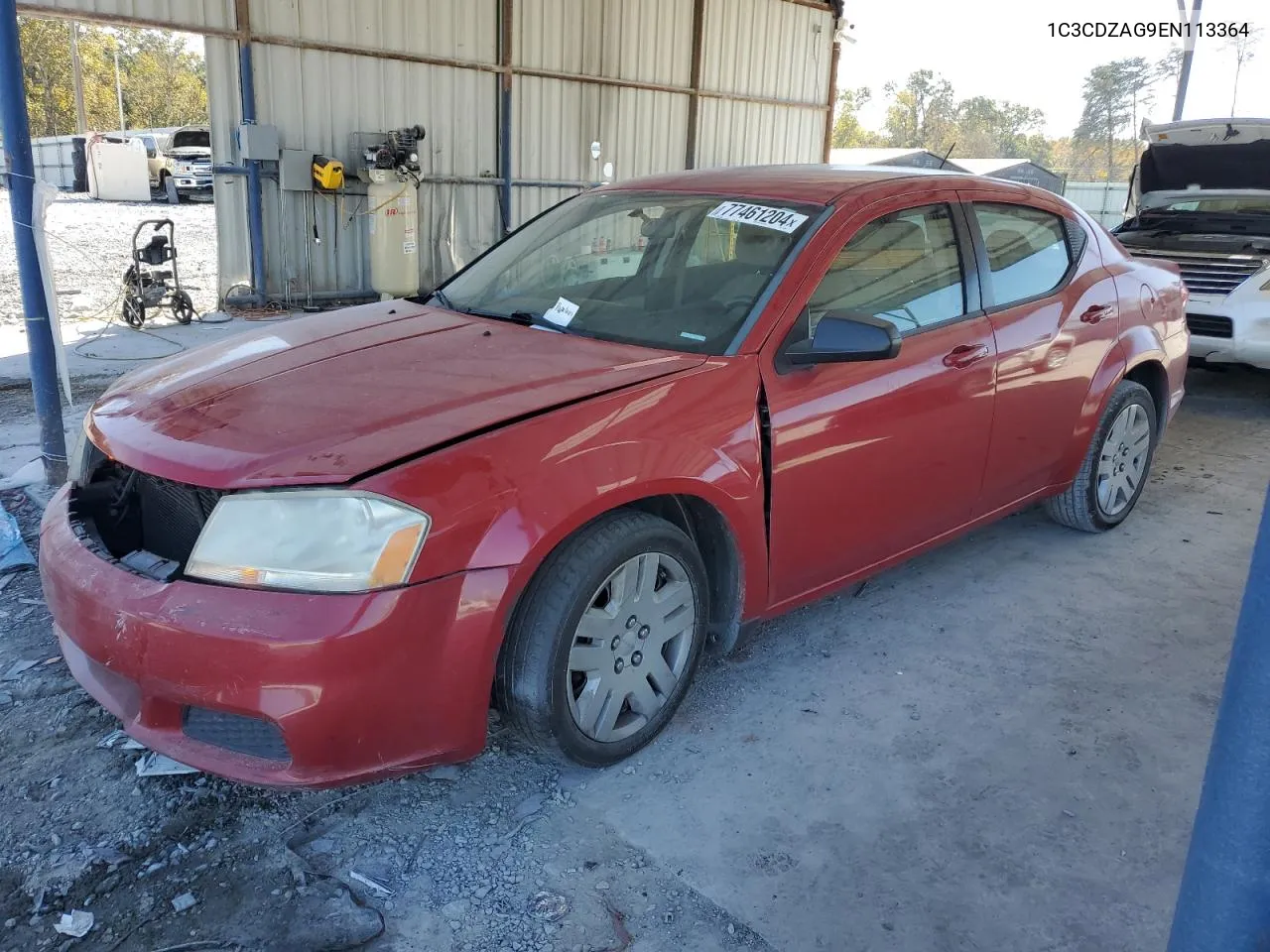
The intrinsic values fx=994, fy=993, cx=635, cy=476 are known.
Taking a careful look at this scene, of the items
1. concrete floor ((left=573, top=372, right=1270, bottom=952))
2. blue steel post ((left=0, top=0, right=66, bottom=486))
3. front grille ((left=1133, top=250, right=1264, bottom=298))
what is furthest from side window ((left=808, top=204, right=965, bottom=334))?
front grille ((left=1133, top=250, right=1264, bottom=298))

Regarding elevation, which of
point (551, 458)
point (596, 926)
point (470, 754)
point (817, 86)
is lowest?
point (596, 926)

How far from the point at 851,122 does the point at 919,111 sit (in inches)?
337

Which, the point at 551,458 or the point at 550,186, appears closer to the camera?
the point at 551,458

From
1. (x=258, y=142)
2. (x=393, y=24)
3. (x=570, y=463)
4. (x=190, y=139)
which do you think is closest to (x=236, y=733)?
(x=570, y=463)

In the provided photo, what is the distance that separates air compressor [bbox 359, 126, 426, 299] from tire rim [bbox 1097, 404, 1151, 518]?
7.30 meters

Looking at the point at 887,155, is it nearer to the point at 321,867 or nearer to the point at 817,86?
the point at 817,86

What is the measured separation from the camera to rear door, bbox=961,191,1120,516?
368 cm

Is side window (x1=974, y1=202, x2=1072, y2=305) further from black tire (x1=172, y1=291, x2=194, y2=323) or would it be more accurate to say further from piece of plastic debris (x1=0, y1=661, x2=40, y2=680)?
black tire (x1=172, y1=291, x2=194, y2=323)

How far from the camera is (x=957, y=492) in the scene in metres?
3.60

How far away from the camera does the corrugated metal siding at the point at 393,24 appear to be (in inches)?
380

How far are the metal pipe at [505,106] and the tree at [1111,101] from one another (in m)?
36.5

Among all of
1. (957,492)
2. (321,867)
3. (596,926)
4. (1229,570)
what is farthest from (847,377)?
(1229,570)

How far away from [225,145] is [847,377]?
8.52m

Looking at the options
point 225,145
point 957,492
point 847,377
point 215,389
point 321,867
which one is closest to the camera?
point 321,867
